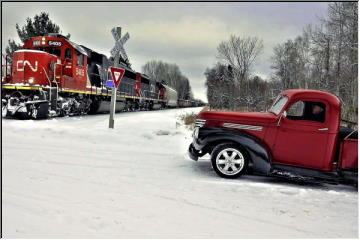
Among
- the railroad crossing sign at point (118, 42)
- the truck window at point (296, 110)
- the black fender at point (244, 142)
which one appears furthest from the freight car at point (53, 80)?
the truck window at point (296, 110)

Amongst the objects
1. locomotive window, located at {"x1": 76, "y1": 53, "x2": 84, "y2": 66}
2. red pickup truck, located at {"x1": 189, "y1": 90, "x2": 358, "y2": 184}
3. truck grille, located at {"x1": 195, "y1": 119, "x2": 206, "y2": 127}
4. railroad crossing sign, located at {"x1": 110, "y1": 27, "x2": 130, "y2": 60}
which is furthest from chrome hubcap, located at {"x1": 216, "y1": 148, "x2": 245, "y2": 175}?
locomotive window, located at {"x1": 76, "y1": 53, "x2": 84, "y2": 66}

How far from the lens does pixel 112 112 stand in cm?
1071

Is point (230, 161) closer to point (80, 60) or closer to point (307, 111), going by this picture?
point (307, 111)

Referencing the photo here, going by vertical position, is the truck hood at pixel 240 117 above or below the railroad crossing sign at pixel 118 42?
below

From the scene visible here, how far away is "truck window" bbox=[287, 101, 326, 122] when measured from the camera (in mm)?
5004

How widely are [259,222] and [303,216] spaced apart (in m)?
0.66

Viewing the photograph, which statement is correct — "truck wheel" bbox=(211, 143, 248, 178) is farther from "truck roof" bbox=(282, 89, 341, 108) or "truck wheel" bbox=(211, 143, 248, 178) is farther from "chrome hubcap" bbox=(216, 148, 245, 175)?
"truck roof" bbox=(282, 89, 341, 108)

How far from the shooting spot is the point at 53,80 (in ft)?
47.2

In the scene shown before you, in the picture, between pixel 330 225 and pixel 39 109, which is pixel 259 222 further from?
pixel 39 109

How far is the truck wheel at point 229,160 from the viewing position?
5191 millimetres

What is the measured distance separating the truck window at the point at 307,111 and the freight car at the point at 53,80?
720cm

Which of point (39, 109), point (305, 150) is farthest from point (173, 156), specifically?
point (39, 109)

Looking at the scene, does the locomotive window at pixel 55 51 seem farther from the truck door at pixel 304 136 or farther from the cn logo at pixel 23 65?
the truck door at pixel 304 136

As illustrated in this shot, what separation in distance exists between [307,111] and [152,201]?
3054mm
